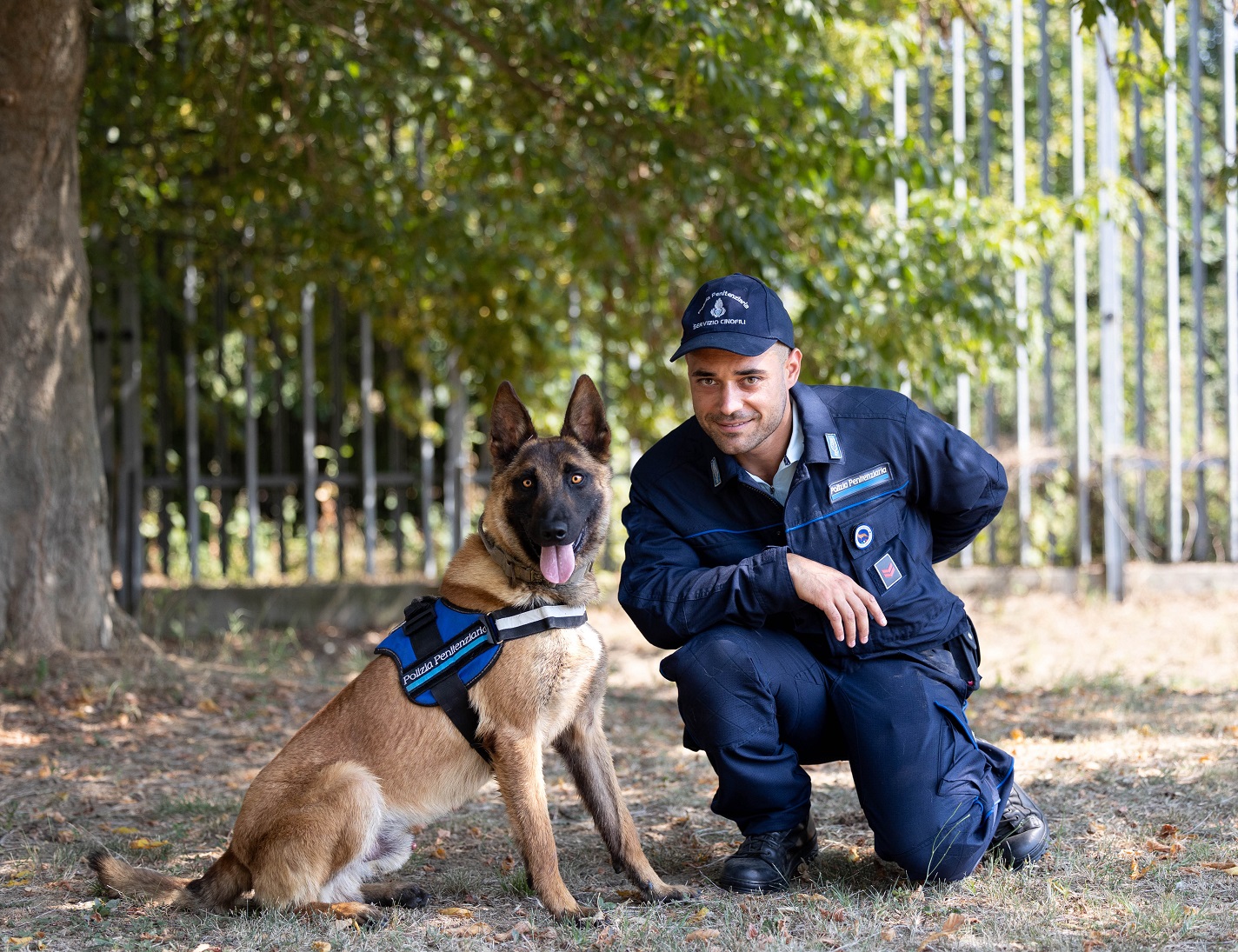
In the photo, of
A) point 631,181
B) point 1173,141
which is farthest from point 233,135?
point 1173,141

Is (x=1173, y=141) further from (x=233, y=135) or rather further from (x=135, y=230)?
(x=135, y=230)

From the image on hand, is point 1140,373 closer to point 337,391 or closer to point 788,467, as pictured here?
point 788,467

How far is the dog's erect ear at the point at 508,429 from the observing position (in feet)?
11.2

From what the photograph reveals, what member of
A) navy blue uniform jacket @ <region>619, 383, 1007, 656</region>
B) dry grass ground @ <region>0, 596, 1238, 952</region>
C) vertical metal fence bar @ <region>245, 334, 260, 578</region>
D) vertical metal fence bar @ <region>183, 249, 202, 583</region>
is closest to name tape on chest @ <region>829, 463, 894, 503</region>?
navy blue uniform jacket @ <region>619, 383, 1007, 656</region>

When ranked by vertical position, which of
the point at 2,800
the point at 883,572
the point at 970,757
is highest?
the point at 883,572

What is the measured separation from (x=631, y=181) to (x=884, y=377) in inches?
72.9

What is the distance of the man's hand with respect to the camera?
3.04 metres

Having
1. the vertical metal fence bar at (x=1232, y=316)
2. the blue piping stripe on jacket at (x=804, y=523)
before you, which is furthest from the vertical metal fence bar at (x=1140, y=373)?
the blue piping stripe on jacket at (x=804, y=523)

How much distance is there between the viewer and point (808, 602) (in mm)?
3145

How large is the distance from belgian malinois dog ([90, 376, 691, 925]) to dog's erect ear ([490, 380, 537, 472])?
0.05 ft

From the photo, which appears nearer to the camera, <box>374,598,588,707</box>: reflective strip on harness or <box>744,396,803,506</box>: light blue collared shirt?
<box>374,598,588,707</box>: reflective strip on harness

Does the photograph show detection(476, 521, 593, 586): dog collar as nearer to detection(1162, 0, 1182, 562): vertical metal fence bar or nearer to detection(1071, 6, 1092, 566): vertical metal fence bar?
detection(1071, 6, 1092, 566): vertical metal fence bar

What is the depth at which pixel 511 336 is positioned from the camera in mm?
7484

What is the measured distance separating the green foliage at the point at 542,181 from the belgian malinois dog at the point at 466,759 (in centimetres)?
247
